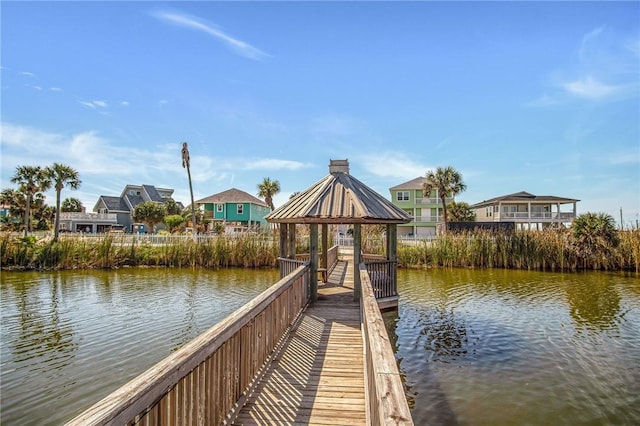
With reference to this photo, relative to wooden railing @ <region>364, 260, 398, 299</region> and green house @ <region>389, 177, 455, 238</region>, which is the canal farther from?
green house @ <region>389, 177, 455, 238</region>

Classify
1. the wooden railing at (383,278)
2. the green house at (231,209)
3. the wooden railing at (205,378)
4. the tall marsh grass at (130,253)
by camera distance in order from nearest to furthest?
the wooden railing at (205,378) < the wooden railing at (383,278) < the tall marsh grass at (130,253) < the green house at (231,209)

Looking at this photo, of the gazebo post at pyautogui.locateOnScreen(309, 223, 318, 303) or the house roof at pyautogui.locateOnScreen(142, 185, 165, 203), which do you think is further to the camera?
the house roof at pyautogui.locateOnScreen(142, 185, 165, 203)

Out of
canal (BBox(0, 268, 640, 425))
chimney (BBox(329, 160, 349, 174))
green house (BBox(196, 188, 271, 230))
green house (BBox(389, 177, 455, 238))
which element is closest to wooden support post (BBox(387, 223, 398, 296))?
canal (BBox(0, 268, 640, 425))

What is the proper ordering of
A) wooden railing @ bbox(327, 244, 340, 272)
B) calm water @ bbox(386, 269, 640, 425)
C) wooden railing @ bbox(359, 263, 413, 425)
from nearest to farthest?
wooden railing @ bbox(359, 263, 413, 425), calm water @ bbox(386, 269, 640, 425), wooden railing @ bbox(327, 244, 340, 272)

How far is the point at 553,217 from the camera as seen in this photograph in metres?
43.4

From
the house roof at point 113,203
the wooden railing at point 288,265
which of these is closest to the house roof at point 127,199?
the house roof at point 113,203

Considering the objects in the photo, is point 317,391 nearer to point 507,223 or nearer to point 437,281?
point 437,281

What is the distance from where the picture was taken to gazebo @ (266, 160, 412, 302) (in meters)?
8.84

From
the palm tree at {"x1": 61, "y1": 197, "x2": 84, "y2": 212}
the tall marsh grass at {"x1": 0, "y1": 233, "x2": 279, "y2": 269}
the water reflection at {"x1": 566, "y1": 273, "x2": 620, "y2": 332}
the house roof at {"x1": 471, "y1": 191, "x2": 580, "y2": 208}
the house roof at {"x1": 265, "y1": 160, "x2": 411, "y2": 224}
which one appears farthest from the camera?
the palm tree at {"x1": 61, "y1": 197, "x2": 84, "y2": 212}

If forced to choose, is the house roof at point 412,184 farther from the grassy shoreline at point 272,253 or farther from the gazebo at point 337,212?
the gazebo at point 337,212

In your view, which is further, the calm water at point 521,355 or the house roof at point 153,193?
the house roof at point 153,193

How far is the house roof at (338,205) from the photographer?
878 cm

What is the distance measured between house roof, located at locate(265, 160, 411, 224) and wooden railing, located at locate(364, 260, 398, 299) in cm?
135

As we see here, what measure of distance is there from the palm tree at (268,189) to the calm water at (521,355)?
40577 mm
